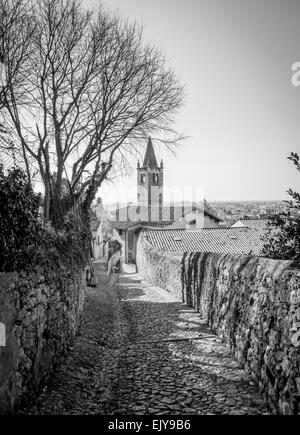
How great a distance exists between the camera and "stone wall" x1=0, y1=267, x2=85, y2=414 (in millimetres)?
3590

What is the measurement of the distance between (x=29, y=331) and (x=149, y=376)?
2510 millimetres

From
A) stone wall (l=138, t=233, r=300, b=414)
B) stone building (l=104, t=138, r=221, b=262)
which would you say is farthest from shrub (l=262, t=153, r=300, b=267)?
stone building (l=104, t=138, r=221, b=262)

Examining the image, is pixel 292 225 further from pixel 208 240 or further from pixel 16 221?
pixel 208 240

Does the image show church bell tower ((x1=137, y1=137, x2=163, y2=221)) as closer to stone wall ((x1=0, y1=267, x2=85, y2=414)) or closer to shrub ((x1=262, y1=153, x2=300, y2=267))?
stone wall ((x1=0, y1=267, x2=85, y2=414))

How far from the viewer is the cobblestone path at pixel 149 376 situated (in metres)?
4.41

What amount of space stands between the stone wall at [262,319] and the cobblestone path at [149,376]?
321 millimetres

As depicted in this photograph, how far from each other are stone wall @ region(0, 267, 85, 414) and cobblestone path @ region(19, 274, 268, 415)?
1.01ft

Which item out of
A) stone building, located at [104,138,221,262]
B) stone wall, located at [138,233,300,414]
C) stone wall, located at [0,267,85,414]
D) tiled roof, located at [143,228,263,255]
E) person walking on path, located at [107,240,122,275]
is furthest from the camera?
stone building, located at [104,138,221,262]

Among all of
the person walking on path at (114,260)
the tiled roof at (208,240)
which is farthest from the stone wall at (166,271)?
the person walking on path at (114,260)

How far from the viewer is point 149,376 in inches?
222

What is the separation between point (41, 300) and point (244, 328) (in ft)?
12.5

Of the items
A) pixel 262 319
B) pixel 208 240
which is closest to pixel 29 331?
pixel 262 319

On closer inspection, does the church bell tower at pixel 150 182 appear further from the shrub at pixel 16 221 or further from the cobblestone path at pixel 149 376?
the shrub at pixel 16 221

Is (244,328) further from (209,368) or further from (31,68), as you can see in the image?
(31,68)
